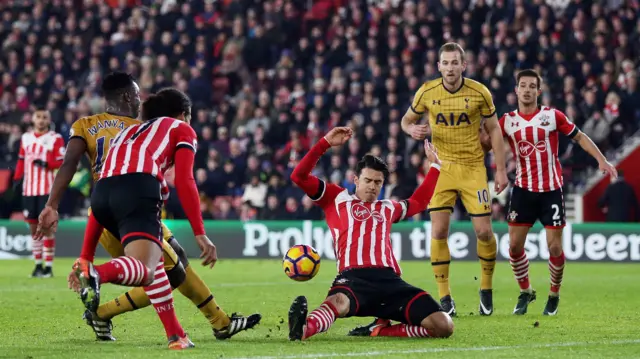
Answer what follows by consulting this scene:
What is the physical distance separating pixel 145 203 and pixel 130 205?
91mm

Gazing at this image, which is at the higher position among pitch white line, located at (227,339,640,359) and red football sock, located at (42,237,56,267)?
red football sock, located at (42,237,56,267)

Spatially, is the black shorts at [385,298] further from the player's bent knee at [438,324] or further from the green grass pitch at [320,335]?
the green grass pitch at [320,335]

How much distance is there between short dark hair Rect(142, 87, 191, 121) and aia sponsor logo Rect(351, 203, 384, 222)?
147cm

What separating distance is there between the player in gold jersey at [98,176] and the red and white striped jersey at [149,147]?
0.32 m

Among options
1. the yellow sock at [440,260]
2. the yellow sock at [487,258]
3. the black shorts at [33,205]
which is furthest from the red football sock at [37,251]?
the yellow sock at [487,258]

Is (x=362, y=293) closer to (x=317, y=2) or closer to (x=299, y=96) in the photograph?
(x=299, y=96)

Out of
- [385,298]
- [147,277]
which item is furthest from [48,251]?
[147,277]

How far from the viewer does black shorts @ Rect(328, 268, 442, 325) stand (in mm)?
7648

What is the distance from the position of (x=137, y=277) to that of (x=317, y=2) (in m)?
19.6

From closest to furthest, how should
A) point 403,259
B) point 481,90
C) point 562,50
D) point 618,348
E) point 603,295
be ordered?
1. point 618,348
2. point 481,90
3. point 603,295
4. point 403,259
5. point 562,50

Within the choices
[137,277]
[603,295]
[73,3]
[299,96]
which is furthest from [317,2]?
[137,277]

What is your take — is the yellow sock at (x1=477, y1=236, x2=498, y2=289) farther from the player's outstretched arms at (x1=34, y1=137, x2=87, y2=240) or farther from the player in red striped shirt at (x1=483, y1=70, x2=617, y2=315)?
the player's outstretched arms at (x1=34, y1=137, x2=87, y2=240)

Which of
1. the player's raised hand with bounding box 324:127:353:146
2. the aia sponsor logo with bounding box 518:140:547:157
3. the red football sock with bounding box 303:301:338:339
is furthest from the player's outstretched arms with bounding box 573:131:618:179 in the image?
the red football sock with bounding box 303:301:338:339

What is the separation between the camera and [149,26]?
25.7 m
